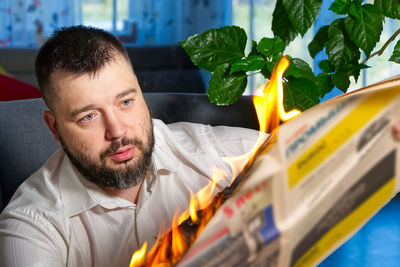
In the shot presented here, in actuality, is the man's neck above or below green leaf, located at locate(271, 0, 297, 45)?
below

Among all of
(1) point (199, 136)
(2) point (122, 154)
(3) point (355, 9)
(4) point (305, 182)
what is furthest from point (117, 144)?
(3) point (355, 9)

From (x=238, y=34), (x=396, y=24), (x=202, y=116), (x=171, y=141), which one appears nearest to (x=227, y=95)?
(x=202, y=116)

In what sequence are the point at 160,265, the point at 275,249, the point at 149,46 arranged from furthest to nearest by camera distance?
the point at 149,46, the point at 160,265, the point at 275,249

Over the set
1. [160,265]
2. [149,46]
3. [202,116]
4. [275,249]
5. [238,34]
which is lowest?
[149,46]

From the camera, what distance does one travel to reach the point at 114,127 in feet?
3.29

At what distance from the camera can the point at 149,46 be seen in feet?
11.0

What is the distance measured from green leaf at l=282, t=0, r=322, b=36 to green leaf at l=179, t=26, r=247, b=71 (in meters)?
0.18

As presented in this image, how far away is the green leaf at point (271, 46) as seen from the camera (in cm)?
168

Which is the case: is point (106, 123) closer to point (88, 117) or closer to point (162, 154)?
point (88, 117)

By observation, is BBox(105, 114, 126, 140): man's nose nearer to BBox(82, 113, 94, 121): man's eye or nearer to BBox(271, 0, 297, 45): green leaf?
BBox(82, 113, 94, 121): man's eye

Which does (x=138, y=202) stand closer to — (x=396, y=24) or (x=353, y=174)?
(x=353, y=174)

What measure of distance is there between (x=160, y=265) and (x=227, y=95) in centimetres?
97

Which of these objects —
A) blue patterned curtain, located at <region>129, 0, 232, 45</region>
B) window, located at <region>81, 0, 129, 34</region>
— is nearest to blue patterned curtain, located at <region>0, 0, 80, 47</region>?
window, located at <region>81, 0, 129, 34</region>

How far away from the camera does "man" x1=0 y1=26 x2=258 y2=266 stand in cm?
101
